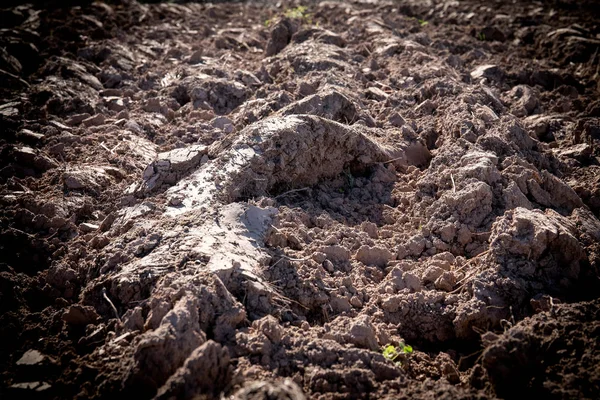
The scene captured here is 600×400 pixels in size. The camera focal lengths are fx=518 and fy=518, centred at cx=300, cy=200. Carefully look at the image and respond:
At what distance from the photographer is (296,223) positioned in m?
3.53

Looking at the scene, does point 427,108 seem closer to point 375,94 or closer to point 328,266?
point 375,94

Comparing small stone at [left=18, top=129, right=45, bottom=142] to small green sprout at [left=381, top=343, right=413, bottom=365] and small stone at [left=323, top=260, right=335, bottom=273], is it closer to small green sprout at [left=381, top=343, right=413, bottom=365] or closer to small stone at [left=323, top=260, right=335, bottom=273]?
small stone at [left=323, top=260, right=335, bottom=273]

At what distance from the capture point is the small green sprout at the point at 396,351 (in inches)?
111

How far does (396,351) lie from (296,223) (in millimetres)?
1096

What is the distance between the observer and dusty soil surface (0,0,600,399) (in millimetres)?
2604

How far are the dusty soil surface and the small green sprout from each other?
2cm

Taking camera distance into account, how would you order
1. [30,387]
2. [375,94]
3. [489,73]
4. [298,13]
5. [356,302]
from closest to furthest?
[30,387] < [356,302] < [375,94] < [489,73] < [298,13]

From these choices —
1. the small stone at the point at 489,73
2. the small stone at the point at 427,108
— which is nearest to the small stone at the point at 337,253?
the small stone at the point at 427,108

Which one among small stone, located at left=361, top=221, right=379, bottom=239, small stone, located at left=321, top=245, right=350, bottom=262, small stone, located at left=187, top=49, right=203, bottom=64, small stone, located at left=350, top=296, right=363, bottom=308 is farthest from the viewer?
small stone, located at left=187, top=49, right=203, bottom=64

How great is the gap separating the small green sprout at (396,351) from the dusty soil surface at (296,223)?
2cm

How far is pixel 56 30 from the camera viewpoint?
21.2 feet

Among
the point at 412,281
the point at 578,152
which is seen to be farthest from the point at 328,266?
the point at 578,152

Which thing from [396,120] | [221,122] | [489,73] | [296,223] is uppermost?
[489,73]

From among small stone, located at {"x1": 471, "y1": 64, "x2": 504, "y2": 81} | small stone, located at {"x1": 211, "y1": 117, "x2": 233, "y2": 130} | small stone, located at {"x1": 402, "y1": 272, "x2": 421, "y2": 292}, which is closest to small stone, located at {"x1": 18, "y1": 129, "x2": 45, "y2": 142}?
small stone, located at {"x1": 211, "y1": 117, "x2": 233, "y2": 130}
